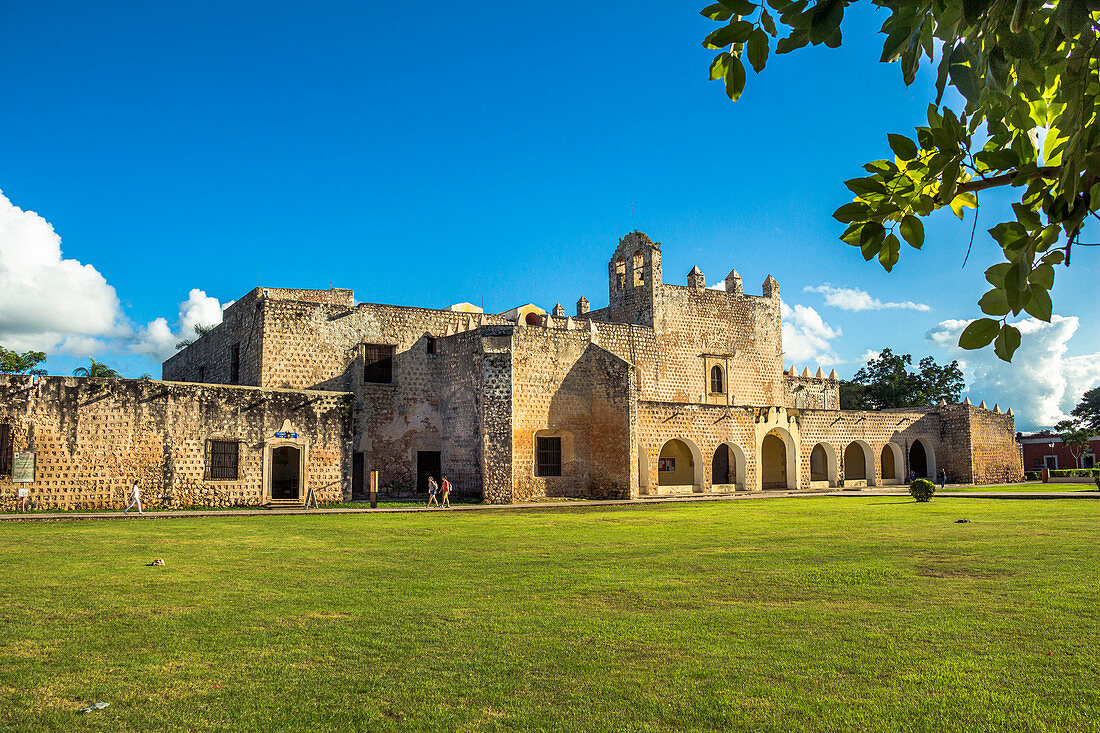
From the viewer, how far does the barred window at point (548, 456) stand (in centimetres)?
2458

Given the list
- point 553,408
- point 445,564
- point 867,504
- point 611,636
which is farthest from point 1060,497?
point 611,636

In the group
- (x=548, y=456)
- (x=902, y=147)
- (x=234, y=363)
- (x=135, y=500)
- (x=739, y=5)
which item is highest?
(x=234, y=363)

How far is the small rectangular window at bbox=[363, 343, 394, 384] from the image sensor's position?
83.5 ft

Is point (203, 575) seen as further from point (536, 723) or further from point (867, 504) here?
point (867, 504)

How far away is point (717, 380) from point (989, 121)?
1224 inches

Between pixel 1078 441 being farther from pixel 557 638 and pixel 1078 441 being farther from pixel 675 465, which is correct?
pixel 557 638

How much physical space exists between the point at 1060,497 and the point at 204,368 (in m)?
29.9

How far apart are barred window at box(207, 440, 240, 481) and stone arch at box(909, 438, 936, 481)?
2969 cm

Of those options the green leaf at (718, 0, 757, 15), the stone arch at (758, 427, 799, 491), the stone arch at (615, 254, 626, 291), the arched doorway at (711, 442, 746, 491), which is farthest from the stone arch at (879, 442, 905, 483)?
the green leaf at (718, 0, 757, 15)

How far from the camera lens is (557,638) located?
17.9ft

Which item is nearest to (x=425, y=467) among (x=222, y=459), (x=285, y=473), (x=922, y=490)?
(x=285, y=473)

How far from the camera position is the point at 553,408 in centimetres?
2492

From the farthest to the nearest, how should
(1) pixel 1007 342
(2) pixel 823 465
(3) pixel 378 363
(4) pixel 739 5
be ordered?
(2) pixel 823 465, (3) pixel 378 363, (4) pixel 739 5, (1) pixel 1007 342

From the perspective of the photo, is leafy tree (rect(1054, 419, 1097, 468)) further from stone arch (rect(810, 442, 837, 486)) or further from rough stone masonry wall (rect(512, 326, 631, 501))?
rough stone masonry wall (rect(512, 326, 631, 501))
